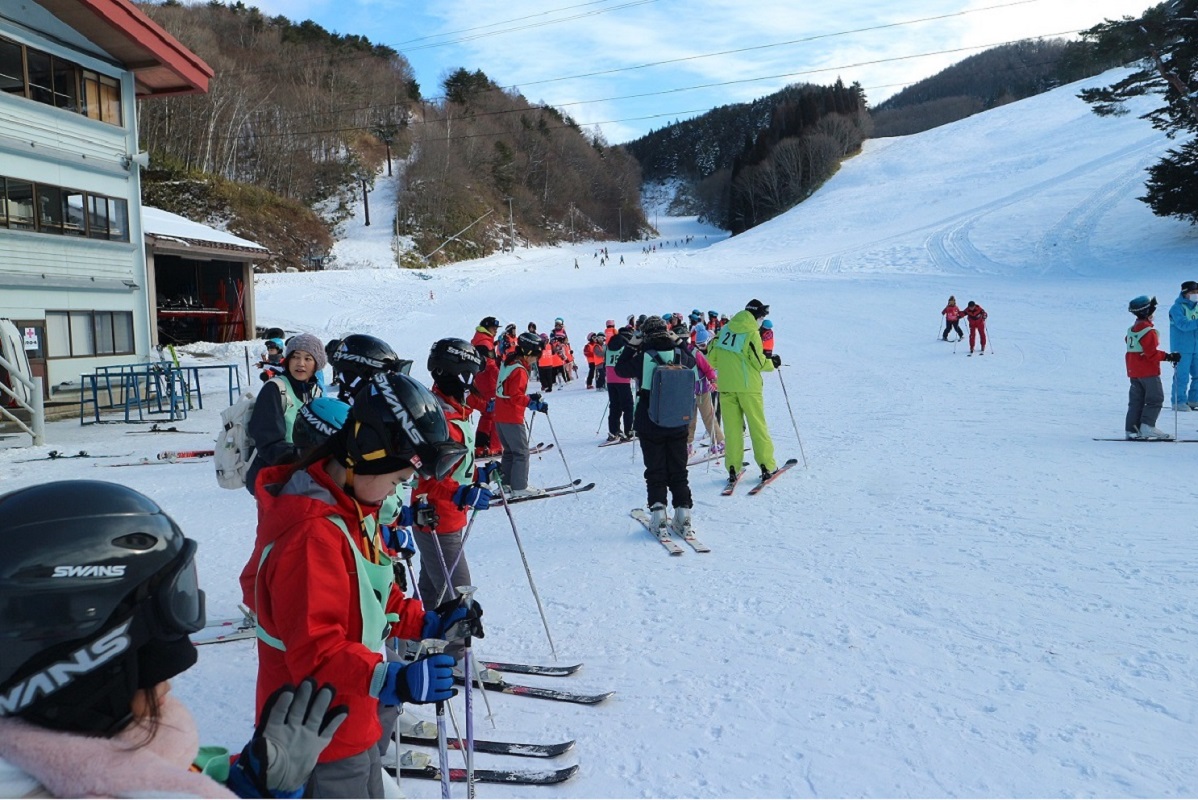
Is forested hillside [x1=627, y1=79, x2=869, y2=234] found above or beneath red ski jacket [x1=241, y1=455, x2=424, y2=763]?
above

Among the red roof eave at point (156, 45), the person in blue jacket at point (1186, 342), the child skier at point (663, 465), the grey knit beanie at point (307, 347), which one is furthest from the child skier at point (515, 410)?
the red roof eave at point (156, 45)

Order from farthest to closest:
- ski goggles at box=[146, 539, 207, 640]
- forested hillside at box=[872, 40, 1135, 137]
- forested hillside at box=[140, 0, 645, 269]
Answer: forested hillside at box=[872, 40, 1135, 137] < forested hillside at box=[140, 0, 645, 269] < ski goggles at box=[146, 539, 207, 640]

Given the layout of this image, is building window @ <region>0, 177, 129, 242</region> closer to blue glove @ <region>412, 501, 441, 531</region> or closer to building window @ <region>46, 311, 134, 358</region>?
building window @ <region>46, 311, 134, 358</region>

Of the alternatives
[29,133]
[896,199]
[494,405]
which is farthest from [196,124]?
[494,405]

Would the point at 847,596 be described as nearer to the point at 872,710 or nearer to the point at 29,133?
the point at 872,710

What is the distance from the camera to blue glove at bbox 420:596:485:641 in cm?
245

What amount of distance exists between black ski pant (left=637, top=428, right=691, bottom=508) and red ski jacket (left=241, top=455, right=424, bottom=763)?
470cm

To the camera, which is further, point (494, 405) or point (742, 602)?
point (494, 405)

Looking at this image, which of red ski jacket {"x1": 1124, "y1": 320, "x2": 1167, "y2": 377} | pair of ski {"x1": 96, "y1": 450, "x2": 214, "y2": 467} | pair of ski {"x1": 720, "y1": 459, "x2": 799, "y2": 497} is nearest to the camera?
pair of ski {"x1": 720, "y1": 459, "x2": 799, "y2": 497}

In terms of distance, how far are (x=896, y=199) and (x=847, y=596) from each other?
51009 mm

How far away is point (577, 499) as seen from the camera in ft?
27.2

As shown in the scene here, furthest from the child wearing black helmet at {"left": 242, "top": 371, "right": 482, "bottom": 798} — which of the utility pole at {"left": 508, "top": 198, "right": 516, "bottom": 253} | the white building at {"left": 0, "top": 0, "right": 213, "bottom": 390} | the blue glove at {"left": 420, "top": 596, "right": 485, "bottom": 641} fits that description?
the utility pole at {"left": 508, "top": 198, "right": 516, "bottom": 253}

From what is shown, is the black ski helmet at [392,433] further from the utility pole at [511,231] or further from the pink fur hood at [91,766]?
the utility pole at [511,231]

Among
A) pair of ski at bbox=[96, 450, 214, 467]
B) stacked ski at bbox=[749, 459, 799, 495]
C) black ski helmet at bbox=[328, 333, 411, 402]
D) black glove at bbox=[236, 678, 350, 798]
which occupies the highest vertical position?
black ski helmet at bbox=[328, 333, 411, 402]
